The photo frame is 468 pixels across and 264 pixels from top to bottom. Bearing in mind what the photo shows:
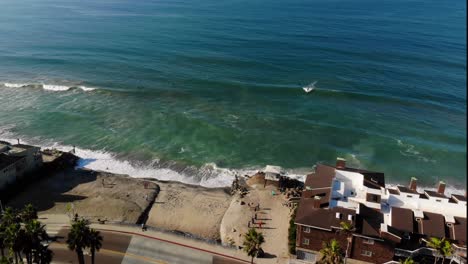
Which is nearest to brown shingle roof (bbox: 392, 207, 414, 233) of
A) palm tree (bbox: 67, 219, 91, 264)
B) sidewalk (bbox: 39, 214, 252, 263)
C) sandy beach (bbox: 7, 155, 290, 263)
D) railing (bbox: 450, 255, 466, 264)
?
railing (bbox: 450, 255, 466, 264)

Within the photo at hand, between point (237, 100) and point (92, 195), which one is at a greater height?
point (237, 100)

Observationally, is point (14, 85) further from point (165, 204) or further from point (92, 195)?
point (165, 204)

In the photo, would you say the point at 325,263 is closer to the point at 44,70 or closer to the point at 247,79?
the point at 247,79

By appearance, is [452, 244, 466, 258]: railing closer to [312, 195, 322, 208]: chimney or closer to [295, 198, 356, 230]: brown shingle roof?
[295, 198, 356, 230]: brown shingle roof

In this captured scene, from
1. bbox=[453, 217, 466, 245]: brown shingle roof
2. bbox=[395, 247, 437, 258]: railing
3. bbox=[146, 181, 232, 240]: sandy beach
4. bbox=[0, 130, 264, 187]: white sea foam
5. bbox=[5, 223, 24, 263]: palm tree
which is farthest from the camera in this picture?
bbox=[0, 130, 264, 187]: white sea foam

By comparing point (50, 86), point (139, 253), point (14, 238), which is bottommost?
point (139, 253)

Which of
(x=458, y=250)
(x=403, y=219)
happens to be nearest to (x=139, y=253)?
(x=403, y=219)

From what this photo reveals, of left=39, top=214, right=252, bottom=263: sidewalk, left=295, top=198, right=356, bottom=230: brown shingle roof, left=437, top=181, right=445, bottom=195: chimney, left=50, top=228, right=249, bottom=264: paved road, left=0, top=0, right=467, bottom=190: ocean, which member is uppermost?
left=0, top=0, right=467, bottom=190: ocean

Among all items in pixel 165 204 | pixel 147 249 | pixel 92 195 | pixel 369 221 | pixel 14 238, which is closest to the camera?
pixel 14 238
